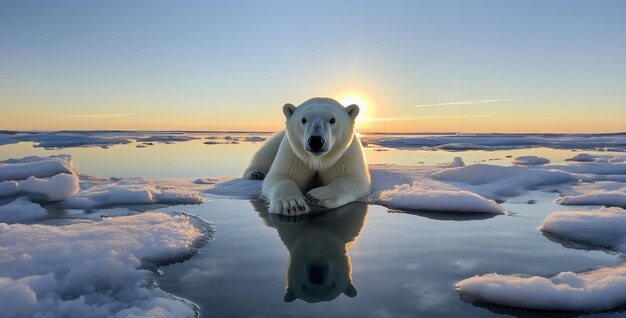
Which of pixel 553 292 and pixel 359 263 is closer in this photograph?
pixel 553 292

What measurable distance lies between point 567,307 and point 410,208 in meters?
2.08

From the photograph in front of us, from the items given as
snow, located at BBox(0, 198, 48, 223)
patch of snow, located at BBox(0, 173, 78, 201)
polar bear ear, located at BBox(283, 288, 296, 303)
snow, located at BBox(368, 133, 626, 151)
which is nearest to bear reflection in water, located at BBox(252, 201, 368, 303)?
polar bear ear, located at BBox(283, 288, 296, 303)

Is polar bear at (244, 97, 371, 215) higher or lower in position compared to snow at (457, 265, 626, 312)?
higher

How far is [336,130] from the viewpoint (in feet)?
12.7

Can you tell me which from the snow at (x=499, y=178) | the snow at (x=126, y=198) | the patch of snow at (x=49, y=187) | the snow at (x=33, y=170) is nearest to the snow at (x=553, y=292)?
the snow at (x=126, y=198)

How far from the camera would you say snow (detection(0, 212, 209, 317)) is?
139 centimetres

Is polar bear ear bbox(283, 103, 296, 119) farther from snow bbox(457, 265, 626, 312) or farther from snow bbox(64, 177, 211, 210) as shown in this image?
snow bbox(457, 265, 626, 312)

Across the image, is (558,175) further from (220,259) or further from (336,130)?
(220,259)

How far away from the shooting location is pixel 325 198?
349cm

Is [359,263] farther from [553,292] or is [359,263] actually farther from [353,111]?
[353,111]

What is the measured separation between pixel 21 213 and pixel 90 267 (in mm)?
1861

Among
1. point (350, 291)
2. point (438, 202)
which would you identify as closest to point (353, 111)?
point (438, 202)

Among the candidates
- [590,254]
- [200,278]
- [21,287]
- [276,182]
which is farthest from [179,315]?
[276,182]

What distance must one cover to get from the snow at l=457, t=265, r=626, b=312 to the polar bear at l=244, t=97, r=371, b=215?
1.90m
